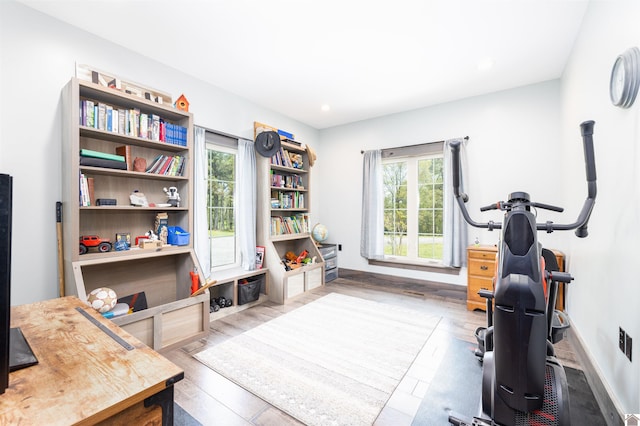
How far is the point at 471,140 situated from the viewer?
3.75 metres

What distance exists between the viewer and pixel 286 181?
4094 millimetres

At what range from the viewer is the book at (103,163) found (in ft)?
6.85

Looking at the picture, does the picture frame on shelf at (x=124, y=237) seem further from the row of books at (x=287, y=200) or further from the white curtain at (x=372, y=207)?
the white curtain at (x=372, y=207)

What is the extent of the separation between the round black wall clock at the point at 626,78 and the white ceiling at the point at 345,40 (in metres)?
0.95

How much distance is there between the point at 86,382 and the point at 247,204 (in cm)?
289

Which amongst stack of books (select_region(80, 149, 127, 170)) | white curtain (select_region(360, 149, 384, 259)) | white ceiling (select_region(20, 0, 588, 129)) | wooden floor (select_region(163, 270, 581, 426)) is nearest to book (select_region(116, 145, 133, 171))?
stack of books (select_region(80, 149, 127, 170))

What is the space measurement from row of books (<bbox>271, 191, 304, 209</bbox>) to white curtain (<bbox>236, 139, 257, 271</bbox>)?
316 millimetres

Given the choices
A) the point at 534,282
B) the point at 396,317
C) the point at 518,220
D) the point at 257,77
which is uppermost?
the point at 257,77

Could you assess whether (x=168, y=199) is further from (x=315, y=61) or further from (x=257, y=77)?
(x=315, y=61)

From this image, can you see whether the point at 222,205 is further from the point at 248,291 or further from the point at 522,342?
the point at 522,342

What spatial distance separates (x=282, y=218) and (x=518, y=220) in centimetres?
312

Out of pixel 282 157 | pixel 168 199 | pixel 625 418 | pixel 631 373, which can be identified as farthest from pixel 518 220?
pixel 282 157

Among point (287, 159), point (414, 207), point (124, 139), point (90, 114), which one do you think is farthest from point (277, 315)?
point (414, 207)

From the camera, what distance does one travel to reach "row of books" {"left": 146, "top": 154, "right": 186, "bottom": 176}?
2551mm
